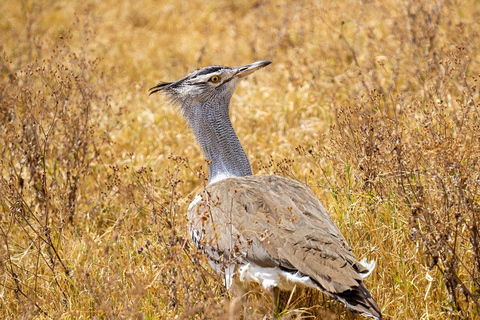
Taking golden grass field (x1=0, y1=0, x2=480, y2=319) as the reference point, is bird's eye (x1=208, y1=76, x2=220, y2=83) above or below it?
above

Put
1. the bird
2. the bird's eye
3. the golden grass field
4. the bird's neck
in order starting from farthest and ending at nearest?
the bird's eye
the bird's neck
the golden grass field
the bird

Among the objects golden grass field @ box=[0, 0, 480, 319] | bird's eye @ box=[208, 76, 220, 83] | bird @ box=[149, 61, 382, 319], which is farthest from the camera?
bird's eye @ box=[208, 76, 220, 83]

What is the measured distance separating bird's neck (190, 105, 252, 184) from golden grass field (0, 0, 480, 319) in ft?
0.63

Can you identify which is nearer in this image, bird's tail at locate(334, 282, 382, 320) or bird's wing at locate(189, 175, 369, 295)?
bird's tail at locate(334, 282, 382, 320)

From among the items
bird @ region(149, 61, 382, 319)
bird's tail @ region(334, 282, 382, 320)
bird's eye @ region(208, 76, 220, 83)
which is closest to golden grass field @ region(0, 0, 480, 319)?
bird @ region(149, 61, 382, 319)

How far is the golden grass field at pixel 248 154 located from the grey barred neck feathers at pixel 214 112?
0.22 meters

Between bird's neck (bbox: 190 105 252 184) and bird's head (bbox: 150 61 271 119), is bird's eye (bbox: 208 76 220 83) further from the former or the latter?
bird's neck (bbox: 190 105 252 184)

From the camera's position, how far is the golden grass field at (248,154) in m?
2.90

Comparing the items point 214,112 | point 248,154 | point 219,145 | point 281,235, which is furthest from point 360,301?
point 248,154

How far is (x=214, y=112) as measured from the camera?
3764 millimetres

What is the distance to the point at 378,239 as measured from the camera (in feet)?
10.8

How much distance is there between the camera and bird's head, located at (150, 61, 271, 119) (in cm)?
378

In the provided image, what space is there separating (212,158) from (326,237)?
106cm

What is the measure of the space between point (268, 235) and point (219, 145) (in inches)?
39.0
